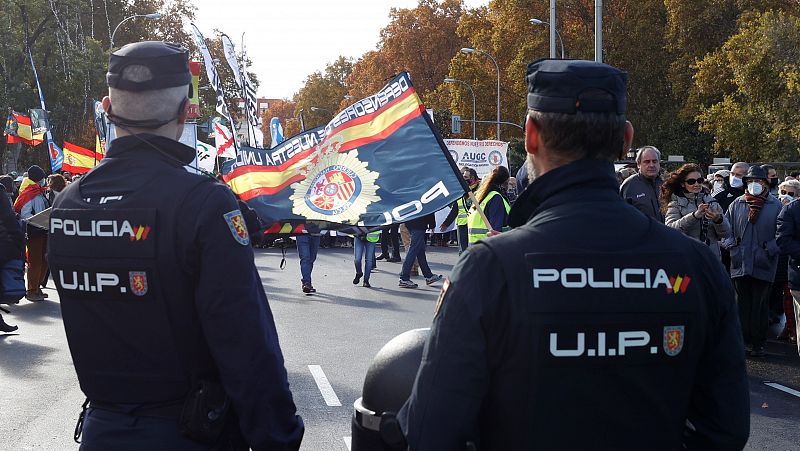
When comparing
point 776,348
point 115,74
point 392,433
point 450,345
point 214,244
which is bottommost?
point 776,348

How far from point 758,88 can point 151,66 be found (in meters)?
32.5

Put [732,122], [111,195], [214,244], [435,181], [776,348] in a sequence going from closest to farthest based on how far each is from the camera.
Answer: [214,244] → [111,195] → [435,181] → [776,348] → [732,122]

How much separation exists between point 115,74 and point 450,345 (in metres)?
1.40

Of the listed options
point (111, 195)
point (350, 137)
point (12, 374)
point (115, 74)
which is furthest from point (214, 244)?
point (12, 374)

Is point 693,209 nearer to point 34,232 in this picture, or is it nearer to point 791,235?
point 791,235

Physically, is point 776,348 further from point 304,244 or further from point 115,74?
point 115,74

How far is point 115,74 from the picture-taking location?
2918 millimetres

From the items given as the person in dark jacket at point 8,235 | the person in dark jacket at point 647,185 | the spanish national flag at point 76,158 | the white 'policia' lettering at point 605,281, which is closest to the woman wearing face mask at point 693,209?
the person in dark jacket at point 647,185

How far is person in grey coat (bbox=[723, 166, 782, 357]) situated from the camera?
10.1 metres

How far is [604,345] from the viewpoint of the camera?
7.16 ft

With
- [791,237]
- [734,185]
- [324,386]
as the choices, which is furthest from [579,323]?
[734,185]

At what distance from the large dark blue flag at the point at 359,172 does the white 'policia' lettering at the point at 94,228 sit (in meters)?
2.64

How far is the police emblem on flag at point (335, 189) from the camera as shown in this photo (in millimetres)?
7211

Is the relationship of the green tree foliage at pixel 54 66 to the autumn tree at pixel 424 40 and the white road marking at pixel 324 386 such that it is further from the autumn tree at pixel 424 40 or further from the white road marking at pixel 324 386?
the white road marking at pixel 324 386
